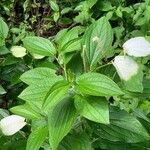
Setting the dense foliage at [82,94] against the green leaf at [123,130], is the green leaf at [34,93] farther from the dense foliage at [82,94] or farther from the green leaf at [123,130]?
the green leaf at [123,130]

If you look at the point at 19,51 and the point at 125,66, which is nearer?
the point at 125,66

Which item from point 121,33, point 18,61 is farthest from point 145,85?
point 121,33

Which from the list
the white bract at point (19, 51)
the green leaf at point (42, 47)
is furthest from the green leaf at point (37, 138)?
the white bract at point (19, 51)

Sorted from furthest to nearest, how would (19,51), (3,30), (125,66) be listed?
(3,30), (19,51), (125,66)

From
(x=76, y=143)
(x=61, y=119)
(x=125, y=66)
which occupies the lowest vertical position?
(x=76, y=143)

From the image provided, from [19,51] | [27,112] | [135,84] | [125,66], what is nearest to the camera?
[125,66]

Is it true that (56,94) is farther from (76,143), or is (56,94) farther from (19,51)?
(19,51)

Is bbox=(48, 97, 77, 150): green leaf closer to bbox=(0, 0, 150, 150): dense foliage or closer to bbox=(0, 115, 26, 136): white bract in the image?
bbox=(0, 0, 150, 150): dense foliage

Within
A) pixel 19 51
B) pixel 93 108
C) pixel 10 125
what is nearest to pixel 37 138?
pixel 10 125
